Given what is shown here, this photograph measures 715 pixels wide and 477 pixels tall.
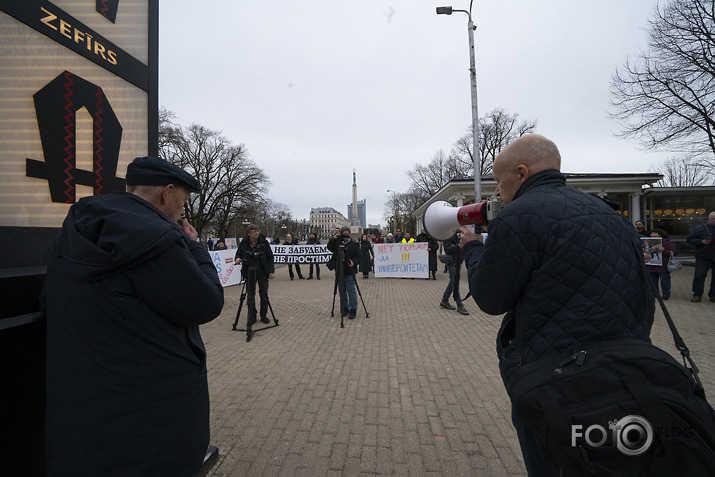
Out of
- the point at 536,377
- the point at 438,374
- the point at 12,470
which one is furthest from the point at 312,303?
the point at 536,377

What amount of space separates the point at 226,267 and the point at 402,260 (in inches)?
271

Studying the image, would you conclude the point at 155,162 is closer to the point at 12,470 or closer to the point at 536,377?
the point at 12,470

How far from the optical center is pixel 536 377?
1.27 meters

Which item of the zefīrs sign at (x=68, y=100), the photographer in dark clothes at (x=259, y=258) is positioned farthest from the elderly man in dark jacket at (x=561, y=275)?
the photographer in dark clothes at (x=259, y=258)

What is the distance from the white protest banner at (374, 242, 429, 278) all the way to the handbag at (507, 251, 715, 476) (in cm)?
1272

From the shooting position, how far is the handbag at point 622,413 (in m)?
1.11

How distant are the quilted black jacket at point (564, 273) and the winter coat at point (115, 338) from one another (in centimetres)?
123

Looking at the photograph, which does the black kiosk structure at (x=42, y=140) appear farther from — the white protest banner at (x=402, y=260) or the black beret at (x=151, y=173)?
the white protest banner at (x=402, y=260)

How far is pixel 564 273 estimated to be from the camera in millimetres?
1296

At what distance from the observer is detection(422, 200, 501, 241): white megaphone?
180cm

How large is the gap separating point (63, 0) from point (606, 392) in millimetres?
3417

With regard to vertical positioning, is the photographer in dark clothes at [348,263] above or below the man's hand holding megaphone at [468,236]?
below

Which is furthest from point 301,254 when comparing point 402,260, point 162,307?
point 162,307

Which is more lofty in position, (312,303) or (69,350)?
(69,350)
